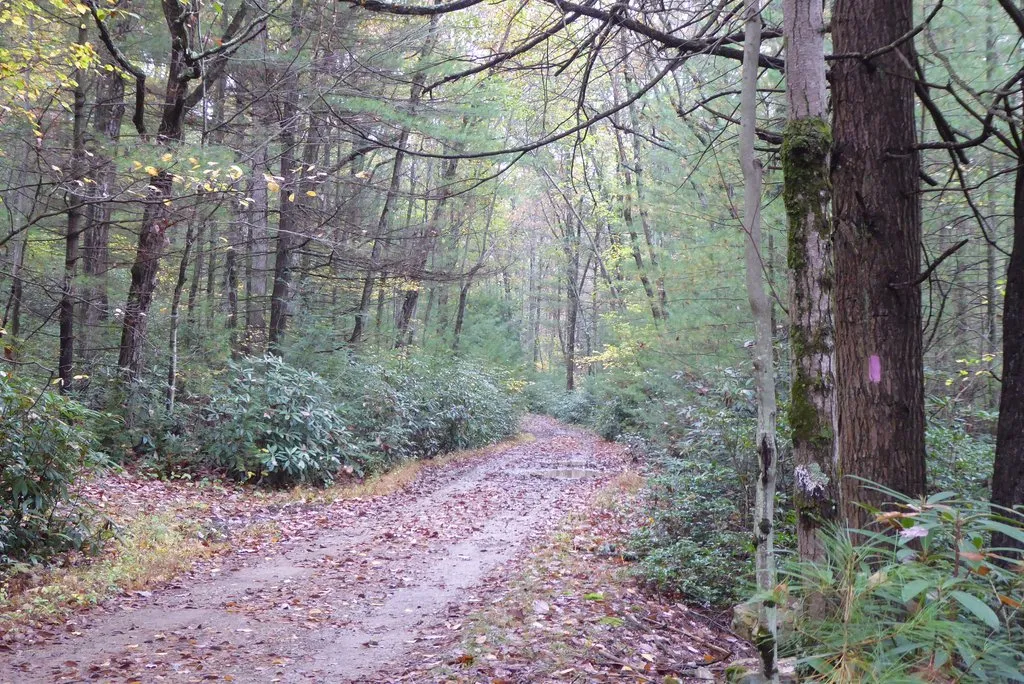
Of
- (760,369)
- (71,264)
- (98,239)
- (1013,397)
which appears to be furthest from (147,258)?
(1013,397)

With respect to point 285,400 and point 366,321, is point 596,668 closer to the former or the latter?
point 285,400

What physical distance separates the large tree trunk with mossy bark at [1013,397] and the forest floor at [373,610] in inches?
86.8

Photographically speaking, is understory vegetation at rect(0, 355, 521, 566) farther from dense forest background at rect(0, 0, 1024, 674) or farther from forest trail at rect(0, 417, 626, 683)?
forest trail at rect(0, 417, 626, 683)

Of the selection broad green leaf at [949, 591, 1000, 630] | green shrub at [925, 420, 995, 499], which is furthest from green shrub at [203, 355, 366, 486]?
broad green leaf at [949, 591, 1000, 630]

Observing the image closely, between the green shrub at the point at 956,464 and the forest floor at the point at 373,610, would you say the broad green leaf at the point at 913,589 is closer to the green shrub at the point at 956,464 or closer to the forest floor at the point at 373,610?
the forest floor at the point at 373,610

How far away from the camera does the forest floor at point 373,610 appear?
15.8ft

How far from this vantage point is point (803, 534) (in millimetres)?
3947

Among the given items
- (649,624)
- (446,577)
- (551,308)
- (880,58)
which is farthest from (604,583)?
(551,308)

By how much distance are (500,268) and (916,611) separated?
19.2 m

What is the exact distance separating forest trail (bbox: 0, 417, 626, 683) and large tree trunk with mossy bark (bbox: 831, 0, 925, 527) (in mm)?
3661

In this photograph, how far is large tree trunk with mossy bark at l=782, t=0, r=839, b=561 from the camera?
3846mm

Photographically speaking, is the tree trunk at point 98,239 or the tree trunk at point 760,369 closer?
the tree trunk at point 760,369

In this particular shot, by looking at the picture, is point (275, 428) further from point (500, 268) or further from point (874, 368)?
point (874, 368)

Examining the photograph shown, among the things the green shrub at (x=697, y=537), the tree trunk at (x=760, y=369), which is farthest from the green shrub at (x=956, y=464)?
the tree trunk at (x=760, y=369)
